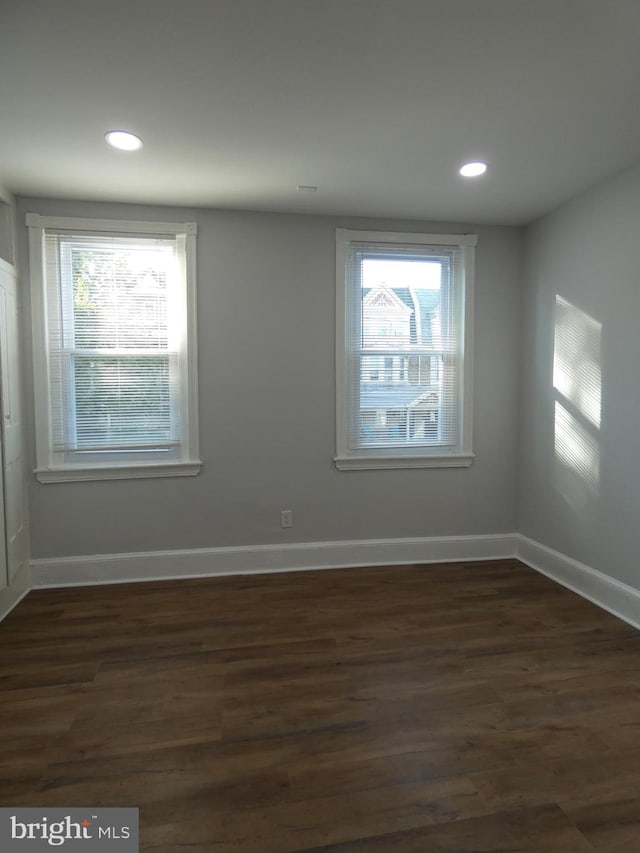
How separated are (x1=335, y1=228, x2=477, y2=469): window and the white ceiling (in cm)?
52

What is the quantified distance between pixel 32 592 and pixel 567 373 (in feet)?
12.7

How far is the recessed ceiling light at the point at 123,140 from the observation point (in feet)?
7.15

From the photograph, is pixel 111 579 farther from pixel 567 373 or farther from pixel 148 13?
pixel 567 373

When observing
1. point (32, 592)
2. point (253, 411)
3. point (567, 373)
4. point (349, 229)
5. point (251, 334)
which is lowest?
point (32, 592)

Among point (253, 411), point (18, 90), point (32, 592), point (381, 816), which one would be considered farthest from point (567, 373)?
point (32, 592)

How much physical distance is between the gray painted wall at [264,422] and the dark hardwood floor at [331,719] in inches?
20.6

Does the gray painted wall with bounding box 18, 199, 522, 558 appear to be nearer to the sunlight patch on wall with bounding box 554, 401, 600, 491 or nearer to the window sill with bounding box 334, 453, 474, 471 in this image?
the window sill with bounding box 334, 453, 474, 471

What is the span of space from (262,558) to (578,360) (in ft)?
8.35

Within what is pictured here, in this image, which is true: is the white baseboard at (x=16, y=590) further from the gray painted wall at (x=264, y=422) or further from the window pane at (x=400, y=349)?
the window pane at (x=400, y=349)

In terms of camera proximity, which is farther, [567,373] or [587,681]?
[567,373]

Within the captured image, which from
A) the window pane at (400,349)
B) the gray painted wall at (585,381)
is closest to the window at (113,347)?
the window pane at (400,349)

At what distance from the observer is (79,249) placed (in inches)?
119

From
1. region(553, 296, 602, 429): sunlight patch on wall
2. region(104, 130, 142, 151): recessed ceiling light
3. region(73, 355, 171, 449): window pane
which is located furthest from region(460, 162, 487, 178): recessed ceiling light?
region(73, 355, 171, 449): window pane

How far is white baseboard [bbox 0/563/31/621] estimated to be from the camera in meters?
2.64
